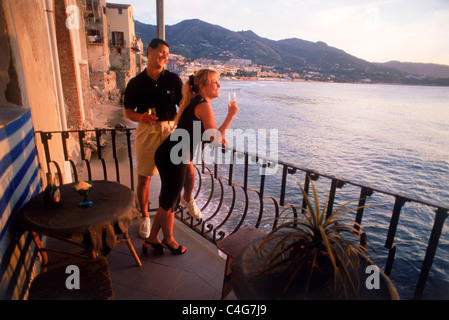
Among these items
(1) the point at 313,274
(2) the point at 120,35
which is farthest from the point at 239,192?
(2) the point at 120,35

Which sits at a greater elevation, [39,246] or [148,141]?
[148,141]

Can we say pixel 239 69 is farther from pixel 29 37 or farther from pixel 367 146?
pixel 29 37

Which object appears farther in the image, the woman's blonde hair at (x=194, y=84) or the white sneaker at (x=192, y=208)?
the white sneaker at (x=192, y=208)

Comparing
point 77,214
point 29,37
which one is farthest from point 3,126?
point 29,37

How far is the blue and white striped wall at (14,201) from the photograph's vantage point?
1.67m

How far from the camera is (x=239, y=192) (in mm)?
14570

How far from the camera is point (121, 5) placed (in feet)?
145

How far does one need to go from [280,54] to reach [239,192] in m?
122

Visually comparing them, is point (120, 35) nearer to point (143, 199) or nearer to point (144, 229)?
point (143, 199)

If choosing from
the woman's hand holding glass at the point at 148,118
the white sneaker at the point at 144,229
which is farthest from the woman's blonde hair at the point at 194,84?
the white sneaker at the point at 144,229

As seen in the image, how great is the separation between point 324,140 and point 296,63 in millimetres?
97379

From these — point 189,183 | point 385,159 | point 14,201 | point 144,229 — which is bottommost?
point 385,159

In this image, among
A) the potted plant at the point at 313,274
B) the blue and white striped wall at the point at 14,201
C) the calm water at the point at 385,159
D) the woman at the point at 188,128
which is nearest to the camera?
the potted plant at the point at 313,274

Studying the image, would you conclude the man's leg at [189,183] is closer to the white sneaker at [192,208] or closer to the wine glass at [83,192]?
the white sneaker at [192,208]
